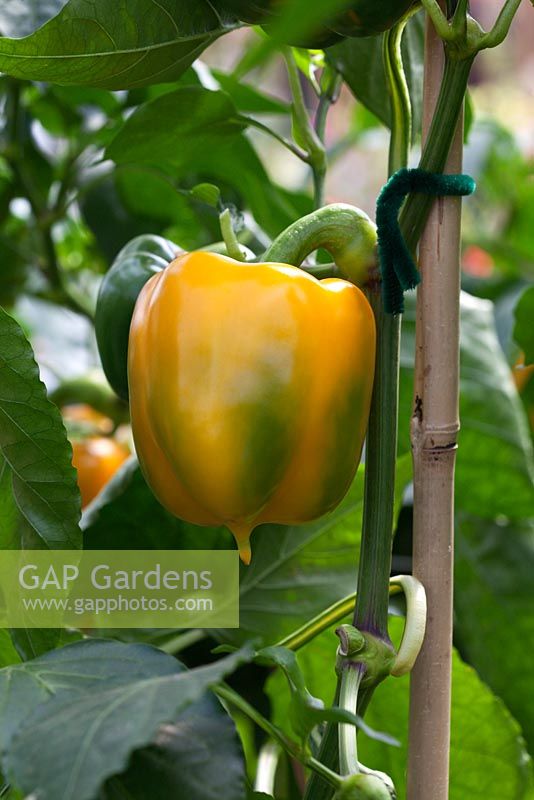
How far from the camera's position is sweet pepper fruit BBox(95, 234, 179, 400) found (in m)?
0.40

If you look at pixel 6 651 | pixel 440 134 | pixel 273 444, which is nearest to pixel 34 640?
pixel 6 651

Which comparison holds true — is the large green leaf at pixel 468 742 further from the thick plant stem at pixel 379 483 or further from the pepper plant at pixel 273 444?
the thick plant stem at pixel 379 483

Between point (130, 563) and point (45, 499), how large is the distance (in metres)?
0.11

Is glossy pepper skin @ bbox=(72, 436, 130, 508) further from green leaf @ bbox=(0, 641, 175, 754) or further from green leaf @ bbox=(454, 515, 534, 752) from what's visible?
green leaf @ bbox=(0, 641, 175, 754)

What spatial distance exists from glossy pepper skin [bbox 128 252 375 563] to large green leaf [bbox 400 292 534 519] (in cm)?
24

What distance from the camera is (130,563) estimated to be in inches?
17.8

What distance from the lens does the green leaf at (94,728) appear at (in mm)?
235

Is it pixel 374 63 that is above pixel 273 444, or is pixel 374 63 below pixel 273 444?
above

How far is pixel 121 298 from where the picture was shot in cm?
40

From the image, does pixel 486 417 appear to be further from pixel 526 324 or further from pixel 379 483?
pixel 379 483

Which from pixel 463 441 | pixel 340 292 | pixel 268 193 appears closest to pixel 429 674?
pixel 340 292

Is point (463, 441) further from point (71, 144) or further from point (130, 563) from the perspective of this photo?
point (71, 144)

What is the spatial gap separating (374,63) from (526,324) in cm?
17

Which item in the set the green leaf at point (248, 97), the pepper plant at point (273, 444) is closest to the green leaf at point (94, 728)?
the pepper plant at point (273, 444)
